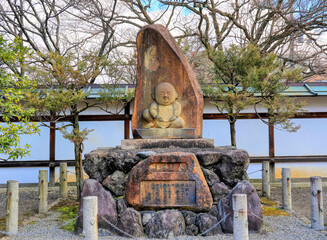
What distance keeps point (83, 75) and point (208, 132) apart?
462 cm

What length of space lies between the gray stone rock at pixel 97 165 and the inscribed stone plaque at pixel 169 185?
62 centimetres

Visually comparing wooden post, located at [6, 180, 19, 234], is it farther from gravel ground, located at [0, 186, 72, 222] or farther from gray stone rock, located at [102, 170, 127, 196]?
gray stone rock, located at [102, 170, 127, 196]

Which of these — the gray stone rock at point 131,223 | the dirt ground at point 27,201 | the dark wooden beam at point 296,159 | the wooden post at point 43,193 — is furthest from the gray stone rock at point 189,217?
the dark wooden beam at point 296,159

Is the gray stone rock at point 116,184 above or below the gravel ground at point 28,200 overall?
above

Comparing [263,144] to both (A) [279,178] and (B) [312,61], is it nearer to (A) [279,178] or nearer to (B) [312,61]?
(A) [279,178]

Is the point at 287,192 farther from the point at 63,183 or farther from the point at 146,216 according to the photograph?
the point at 63,183

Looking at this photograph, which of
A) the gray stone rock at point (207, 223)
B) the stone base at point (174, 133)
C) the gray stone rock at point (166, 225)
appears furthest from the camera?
the stone base at point (174, 133)

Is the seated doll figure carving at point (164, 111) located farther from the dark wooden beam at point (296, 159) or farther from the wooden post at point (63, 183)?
the dark wooden beam at point (296, 159)

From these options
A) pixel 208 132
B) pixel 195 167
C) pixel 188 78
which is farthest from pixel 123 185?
pixel 208 132

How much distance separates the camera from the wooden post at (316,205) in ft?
18.2

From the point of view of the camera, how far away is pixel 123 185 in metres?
5.48

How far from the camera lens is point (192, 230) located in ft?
16.9

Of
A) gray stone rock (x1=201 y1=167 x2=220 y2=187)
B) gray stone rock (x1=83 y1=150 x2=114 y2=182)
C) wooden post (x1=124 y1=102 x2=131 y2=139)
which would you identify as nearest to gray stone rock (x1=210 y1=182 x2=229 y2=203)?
gray stone rock (x1=201 y1=167 x2=220 y2=187)

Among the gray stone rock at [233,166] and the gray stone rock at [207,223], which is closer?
the gray stone rock at [207,223]
